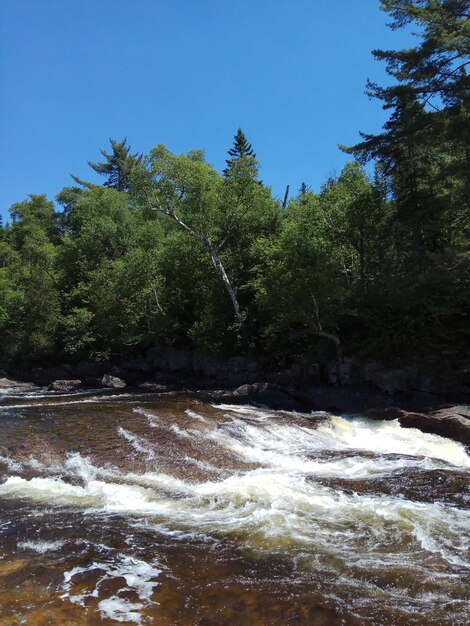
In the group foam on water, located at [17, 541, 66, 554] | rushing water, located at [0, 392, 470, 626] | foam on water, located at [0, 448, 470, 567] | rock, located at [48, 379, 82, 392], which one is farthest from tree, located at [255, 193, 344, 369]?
foam on water, located at [17, 541, 66, 554]

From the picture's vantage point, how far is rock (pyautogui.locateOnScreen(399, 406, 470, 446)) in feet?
44.4

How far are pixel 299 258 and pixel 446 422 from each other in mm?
9903

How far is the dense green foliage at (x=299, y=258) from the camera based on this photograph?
18781 millimetres

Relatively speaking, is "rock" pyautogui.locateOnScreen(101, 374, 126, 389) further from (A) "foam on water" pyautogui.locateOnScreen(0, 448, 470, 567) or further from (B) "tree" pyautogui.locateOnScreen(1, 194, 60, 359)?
(A) "foam on water" pyautogui.locateOnScreen(0, 448, 470, 567)

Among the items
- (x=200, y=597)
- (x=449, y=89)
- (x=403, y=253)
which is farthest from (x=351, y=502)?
(x=403, y=253)

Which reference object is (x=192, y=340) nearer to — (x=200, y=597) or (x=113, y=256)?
(x=113, y=256)

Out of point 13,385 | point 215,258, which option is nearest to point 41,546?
point 215,258

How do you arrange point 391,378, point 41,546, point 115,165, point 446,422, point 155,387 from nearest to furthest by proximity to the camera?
point 41,546
point 446,422
point 391,378
point 155,387
point 115,165

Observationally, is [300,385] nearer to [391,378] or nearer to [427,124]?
[391,378]

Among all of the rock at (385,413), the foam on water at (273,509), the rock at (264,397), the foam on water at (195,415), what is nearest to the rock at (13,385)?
the rock at (264,397)

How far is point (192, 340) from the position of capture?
2964cm

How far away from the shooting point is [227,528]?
23.9ft

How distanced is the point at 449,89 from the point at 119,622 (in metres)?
21.0

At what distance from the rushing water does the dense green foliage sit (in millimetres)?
8757
